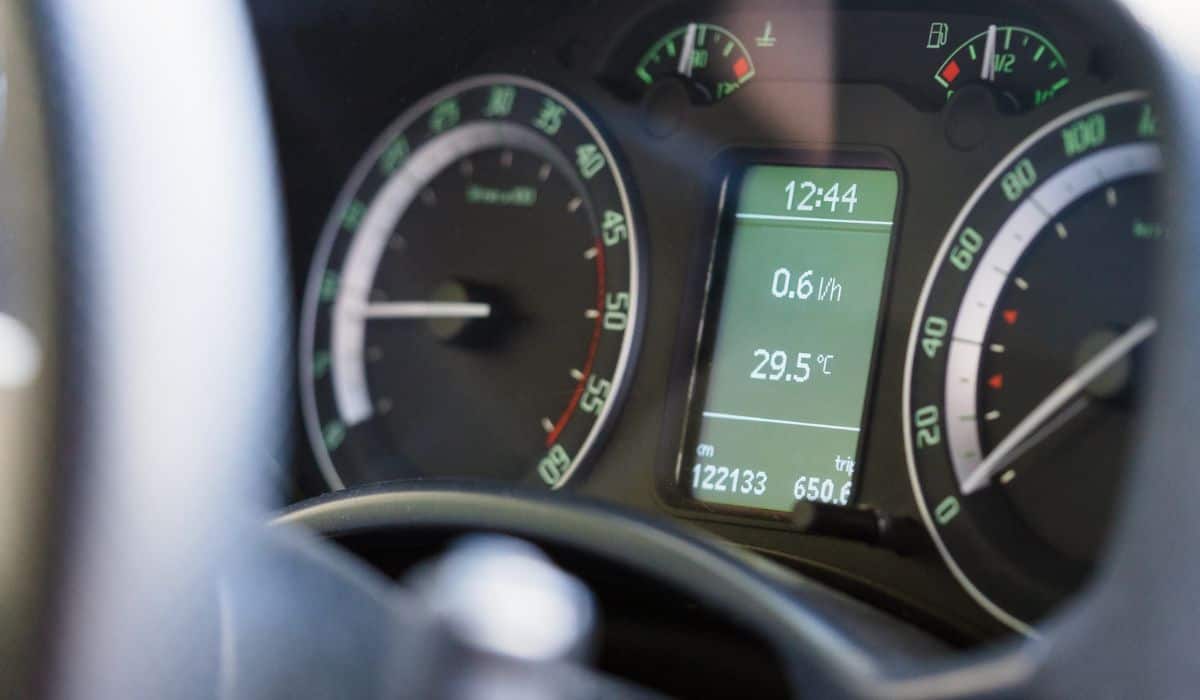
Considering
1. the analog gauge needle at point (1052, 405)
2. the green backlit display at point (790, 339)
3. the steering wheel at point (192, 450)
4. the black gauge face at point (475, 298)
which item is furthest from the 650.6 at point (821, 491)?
the steering wheel at point (192, 450)

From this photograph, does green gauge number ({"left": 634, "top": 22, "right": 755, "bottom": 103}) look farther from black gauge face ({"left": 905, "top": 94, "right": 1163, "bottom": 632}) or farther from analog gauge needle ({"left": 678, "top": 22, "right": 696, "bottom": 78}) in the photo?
black gauge face ({"left": 905, "top": 94, "right": 1163, "bottom": 632})

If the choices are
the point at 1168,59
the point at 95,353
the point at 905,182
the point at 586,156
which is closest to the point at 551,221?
the point at 586,156

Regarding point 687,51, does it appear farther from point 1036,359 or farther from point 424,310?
point 1036,359

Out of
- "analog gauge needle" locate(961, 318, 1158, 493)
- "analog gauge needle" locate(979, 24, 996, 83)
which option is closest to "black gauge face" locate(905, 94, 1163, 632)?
"analog gauge needle" locate(961, 318, 1158, 493)

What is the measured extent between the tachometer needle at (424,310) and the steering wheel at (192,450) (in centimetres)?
96

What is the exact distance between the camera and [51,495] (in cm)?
87

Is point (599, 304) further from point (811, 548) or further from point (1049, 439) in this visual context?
point (1049, 439)

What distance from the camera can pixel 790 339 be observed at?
178cm

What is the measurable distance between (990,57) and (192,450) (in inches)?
43.1

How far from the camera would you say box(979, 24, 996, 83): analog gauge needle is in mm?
1741

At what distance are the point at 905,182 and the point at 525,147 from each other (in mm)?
508

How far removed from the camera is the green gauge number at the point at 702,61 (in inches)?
75.2

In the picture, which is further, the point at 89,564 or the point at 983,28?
the point at 983,28

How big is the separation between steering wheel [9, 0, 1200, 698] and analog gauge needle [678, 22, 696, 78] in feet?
3.07
